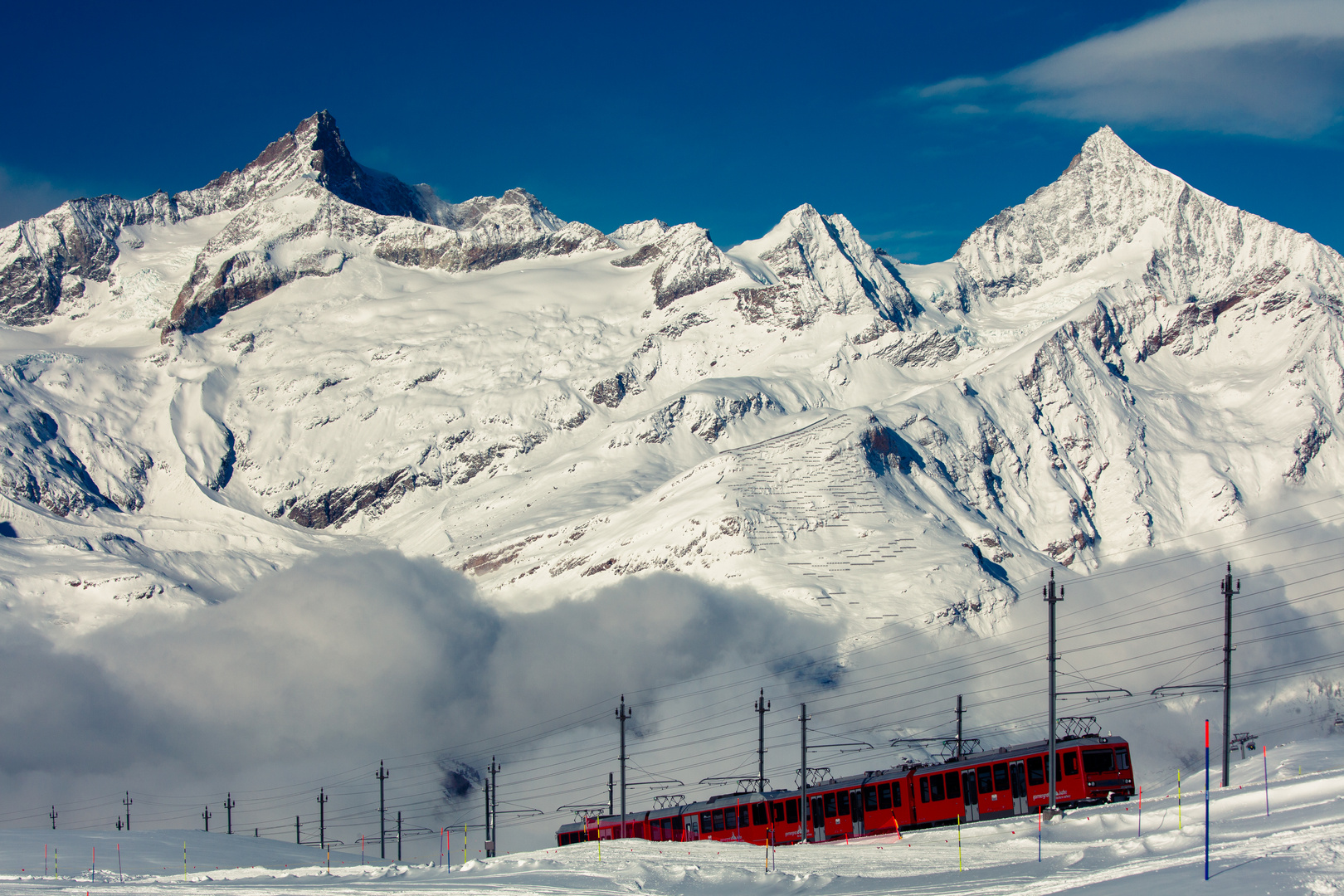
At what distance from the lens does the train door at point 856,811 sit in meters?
79.9

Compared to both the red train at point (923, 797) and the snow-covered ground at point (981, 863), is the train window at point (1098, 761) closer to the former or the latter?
the red train at point (923, 797)

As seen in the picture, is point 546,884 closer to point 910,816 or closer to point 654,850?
point 654,850

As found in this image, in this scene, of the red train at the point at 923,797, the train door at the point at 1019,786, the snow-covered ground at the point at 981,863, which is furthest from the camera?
the train door at the point at 1019,786

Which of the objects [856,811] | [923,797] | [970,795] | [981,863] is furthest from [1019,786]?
[981,863]

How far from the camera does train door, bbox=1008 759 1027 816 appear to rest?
7144cm

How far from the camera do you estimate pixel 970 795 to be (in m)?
74.2

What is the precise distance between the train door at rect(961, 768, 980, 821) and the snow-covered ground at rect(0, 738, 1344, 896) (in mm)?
4394

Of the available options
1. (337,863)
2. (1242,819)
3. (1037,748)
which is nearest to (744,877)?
(1242,819)

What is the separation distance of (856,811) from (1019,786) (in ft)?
39.4

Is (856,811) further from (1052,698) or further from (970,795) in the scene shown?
(1052,698)

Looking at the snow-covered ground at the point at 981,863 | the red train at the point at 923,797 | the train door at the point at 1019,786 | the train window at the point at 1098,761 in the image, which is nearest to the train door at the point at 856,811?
the red train at the point at 923,797

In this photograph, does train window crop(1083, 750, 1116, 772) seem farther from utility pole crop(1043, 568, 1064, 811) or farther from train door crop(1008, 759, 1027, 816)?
utility pole crop(1043, 568, 1064, 811)

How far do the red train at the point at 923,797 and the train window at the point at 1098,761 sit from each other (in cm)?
4

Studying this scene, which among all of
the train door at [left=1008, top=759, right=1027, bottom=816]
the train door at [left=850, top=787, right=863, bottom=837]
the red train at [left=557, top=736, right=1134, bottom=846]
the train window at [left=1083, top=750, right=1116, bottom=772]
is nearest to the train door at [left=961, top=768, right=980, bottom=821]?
the red train at [left=557, top=736, right=1134, bottom=846]
